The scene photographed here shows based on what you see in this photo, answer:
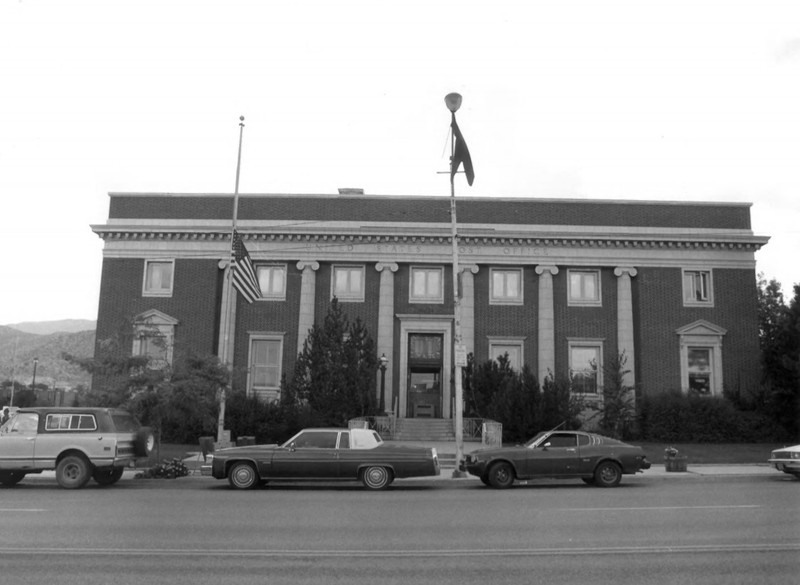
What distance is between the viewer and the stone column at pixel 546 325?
36781mm

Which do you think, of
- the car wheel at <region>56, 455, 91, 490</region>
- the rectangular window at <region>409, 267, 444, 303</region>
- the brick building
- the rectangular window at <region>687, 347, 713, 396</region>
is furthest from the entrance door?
the car wheel at <region>56, 455, 91, 490</region>

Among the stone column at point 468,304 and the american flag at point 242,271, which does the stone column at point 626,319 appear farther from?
the american flag at point 242,271

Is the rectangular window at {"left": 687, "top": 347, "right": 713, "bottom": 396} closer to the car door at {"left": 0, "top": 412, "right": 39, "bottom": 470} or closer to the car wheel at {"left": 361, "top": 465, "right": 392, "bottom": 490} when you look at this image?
the car wheel at {"left": 361, "top": 465, "right": 392, "bottom": 490}

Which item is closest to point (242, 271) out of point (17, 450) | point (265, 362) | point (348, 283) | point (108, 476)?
point (265, 362)

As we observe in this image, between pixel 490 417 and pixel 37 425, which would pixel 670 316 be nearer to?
pixel 490 417

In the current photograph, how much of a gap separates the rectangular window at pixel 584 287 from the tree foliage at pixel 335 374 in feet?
34.8

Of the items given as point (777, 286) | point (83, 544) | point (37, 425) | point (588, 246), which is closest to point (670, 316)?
point (588, 246)

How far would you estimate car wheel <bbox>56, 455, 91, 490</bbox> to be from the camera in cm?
1822

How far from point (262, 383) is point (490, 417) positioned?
37.8 feet

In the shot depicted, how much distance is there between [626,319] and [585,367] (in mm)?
3009

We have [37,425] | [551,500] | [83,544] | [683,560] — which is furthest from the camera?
[37,425]

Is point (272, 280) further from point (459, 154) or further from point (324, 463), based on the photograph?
point (324, 463)

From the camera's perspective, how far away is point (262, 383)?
3753cm

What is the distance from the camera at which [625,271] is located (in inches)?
1484
